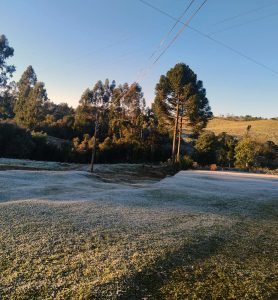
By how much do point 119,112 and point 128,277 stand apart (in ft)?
287

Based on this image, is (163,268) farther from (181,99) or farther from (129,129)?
(129,129)

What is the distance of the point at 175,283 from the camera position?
773cm

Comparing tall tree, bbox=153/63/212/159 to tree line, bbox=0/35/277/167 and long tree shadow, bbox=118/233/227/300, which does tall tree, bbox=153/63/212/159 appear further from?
long tree shadow, bbox=118/233/227/300

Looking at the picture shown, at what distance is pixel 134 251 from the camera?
30.8ft

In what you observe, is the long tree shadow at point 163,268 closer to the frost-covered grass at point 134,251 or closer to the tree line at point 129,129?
the frost-covered grass at point 134,251

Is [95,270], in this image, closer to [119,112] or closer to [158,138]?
[158,138]

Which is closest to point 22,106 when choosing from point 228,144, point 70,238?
point 228,144

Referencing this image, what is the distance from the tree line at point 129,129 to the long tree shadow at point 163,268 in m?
33.7

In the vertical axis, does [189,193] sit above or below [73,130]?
below

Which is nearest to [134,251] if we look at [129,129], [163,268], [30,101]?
[163,268]

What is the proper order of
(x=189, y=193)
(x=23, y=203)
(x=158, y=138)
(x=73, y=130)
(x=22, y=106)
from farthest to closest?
(x=22, y=106) → (x=73, y=130) → (x=158, y=138) → (x=189, y=193) → (x=23, y=203)

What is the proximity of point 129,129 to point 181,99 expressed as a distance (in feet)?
80.8

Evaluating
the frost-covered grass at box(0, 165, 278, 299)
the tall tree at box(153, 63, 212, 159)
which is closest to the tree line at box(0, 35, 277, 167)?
the tall tree at box(153, 63, 212, 159)

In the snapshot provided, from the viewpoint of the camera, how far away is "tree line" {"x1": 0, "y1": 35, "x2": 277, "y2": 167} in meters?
62.1
